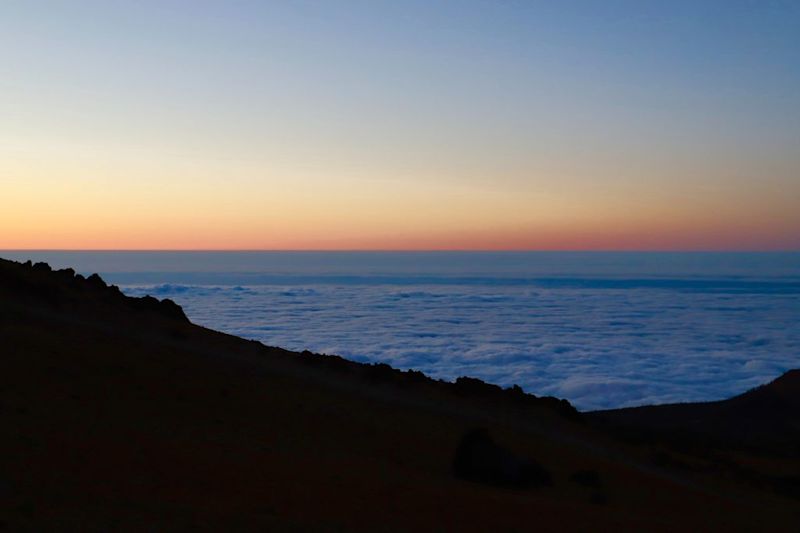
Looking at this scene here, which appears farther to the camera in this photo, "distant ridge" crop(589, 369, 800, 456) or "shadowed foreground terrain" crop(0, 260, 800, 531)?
"distant ridge" crop(589, 369, 800, 456)

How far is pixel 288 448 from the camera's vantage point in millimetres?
10867

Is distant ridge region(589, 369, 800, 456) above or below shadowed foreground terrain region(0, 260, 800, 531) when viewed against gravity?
below

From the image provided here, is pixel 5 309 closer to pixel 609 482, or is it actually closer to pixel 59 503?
pixel 59 503

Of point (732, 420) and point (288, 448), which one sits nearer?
point (288, 448)

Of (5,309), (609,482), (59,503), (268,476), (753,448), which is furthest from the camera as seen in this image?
(753,448)

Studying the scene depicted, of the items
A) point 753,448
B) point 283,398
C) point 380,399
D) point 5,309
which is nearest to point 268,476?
point 283,398

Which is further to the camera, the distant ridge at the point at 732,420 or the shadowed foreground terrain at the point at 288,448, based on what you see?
the distant ridge at the point at 732,420

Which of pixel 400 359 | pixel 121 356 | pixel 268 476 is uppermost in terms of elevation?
pixel 121 356

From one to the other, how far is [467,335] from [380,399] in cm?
3124

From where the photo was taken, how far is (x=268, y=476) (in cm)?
896

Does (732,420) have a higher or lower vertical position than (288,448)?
lower

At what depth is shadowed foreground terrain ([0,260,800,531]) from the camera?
780cm

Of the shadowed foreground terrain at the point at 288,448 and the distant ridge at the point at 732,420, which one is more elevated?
the shadowed foreground terrain at the point at 288,448

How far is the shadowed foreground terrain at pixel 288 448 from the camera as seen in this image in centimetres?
780
